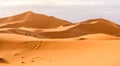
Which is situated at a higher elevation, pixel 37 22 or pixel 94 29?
pixel 37 22

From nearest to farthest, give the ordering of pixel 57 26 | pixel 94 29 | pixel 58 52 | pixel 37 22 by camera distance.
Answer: pixel 58 52 < pixel 94 29 < pixel 57 26 < pixel 37 22

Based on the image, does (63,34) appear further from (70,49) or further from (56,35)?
(70,49)

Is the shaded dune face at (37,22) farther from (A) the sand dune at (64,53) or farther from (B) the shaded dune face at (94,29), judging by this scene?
(A) the sand dune at (64,53)

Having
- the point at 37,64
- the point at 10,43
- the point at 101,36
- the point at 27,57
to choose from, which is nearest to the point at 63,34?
the point at 101,36

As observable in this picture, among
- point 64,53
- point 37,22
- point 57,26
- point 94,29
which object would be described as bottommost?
point 64,53

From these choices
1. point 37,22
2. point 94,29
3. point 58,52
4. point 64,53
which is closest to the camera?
point 64,53

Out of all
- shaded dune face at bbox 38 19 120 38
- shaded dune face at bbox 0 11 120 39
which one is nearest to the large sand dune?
shaded dune face at bbox 0 11 120 39

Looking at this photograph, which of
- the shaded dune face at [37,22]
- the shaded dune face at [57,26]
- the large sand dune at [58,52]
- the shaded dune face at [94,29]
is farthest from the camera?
the shaded dune face at [37,22]

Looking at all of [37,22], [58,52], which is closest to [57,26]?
[37,22]

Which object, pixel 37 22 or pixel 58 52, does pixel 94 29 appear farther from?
pixel 58 52

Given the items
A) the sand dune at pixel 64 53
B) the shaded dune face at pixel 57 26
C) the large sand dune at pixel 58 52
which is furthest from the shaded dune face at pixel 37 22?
the sand dune at pixel 64 53

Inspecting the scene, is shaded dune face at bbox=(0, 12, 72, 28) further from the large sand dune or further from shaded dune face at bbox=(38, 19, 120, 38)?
the large sand dune

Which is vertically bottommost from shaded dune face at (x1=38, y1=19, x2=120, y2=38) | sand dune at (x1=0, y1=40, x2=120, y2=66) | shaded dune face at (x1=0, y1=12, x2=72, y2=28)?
sand dune at (x1=0, y1=40, x2=120, y2=66)

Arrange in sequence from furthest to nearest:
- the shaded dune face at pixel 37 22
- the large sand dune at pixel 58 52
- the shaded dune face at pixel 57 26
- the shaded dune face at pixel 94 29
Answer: the shaded dune face at pixel 37 22, the shaded dune face at pixel 94 29, the shaded dune face at pixel 57 26, the large sand dune at pixel 58 52
